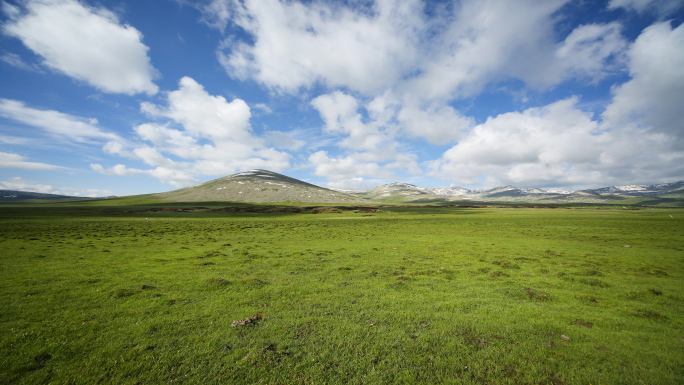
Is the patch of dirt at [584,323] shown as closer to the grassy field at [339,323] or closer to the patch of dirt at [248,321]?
the grassy field at [339,323]

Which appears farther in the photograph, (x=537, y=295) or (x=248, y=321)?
(x=537, y=295)

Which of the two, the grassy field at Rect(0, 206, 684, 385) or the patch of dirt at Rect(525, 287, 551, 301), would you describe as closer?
the grassy field at Rect(0, 206, 684, 385)

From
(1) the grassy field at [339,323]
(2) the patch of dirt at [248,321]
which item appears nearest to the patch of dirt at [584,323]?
(1) the grassy field at [339,323]

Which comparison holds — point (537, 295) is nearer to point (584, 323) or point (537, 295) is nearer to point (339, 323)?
point (584, 323)

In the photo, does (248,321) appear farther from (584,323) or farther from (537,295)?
(537,295)

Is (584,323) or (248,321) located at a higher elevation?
(248,321)

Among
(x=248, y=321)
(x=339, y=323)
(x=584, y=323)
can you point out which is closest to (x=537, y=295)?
(x=584, y=323)

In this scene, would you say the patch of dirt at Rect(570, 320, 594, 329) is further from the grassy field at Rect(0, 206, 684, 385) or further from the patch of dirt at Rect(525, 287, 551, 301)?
the patch of dirt at Rect(525, 287, 551, 301)

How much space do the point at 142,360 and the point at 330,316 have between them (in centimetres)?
746

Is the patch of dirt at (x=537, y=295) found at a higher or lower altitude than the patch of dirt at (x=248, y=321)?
lower

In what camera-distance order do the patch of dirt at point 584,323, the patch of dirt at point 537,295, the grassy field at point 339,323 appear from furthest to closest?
the patch of dirt at point 537,295 < the patch of dirt at point 584,323 < the grassy field at point 339,323

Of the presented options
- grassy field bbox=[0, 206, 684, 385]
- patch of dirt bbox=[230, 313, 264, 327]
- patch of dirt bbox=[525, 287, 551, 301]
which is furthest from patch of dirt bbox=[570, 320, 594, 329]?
patch of dirt bbox=[230, 313, 264, 327]

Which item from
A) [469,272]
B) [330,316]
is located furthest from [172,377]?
[469,272]

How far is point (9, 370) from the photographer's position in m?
7.75
